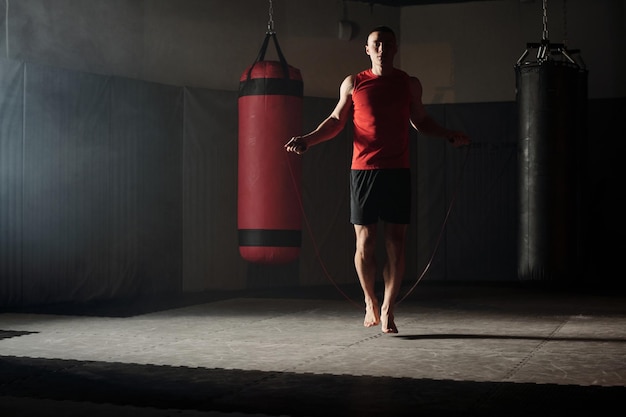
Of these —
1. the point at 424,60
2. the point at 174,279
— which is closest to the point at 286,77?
the point at 174,279

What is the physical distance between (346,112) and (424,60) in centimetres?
525

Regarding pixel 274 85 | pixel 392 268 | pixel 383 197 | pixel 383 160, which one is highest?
pixel 274 85

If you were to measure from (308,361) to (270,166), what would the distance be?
11.8 ft

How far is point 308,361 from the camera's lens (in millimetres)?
4051

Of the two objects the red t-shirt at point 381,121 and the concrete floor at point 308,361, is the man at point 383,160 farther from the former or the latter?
the concrete floor at point 308,361

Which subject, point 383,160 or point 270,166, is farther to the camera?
point 270,166

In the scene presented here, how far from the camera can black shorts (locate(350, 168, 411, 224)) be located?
5.02 m

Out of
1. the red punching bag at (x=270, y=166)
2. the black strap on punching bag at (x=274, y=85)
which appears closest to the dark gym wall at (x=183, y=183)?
the red punching bag at (x=270, y=166)

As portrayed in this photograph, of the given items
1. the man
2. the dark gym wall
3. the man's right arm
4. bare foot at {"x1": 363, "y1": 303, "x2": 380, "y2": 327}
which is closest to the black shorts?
the man

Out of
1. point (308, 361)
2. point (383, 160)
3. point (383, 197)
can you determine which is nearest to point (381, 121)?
point (383, 160)

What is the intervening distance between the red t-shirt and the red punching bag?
234 cm

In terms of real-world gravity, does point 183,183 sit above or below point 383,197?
above

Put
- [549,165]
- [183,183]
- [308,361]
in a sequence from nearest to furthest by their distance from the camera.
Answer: [308,361], [549,165], [183,183]

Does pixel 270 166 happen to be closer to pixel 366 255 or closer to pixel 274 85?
pixel 274 85
